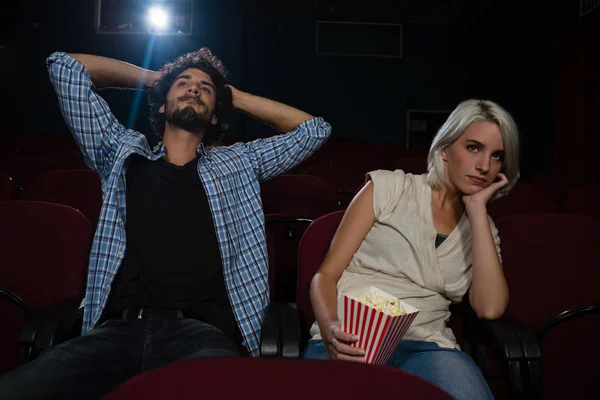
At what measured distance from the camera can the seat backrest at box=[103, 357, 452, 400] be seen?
517mm

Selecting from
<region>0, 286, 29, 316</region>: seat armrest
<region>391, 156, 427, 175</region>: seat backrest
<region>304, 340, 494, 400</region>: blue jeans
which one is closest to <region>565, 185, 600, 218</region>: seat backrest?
<region>391, 156, 427, 175</region>: seat backrest

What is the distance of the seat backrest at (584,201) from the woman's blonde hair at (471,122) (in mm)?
2002

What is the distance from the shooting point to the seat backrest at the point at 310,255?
1669 millimetres

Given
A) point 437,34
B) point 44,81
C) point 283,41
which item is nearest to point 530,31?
point 437,34

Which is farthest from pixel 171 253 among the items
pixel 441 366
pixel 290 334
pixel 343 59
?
pixel 343 59

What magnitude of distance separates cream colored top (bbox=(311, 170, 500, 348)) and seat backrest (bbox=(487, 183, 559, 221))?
65.1 inches

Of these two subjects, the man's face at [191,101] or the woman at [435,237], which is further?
the man's face at [191,101]

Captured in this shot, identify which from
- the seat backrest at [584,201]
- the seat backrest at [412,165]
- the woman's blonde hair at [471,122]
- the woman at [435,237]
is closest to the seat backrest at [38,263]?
the woman at [435,237]

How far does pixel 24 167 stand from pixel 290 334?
130 inches

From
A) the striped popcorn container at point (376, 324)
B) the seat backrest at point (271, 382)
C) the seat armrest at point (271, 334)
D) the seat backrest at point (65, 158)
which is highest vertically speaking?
the seat backrest at point (65, 158)

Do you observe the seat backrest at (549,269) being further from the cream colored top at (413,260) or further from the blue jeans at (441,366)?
the blue jeans at (441,366)

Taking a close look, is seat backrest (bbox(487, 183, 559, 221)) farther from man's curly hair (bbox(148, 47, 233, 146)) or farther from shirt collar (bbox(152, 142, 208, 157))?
shirt collar (bbox(152, 142, 208, 157))

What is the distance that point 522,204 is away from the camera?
125 inches

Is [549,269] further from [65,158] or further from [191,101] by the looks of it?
[65,158]
